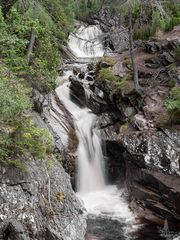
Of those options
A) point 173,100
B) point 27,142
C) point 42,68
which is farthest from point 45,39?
point 27,142

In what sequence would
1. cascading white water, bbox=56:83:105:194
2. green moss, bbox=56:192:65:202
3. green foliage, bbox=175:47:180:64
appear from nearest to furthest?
1. green moss, bbox=56:192:65:202
2. cascading white water, bbox=56:83:105:194
3. green foliage, bbox=175:47:180:64

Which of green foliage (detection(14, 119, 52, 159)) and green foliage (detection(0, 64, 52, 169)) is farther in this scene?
green foliage (detection(14, 119, 52, 159))

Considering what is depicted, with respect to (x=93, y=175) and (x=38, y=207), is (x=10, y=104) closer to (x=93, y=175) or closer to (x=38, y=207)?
(x=38, y=207)

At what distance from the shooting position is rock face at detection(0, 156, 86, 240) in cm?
919

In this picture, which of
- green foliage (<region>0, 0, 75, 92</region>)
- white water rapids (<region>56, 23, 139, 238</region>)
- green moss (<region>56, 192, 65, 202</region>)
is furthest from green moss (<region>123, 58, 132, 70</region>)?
Result: green moss (<region>56, 192, 65, 202</region>)

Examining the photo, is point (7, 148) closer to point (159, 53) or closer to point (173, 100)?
point (173, 100)


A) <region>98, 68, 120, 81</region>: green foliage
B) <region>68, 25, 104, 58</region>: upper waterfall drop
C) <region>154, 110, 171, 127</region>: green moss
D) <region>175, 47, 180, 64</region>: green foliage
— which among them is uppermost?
<region>68, 25, 104, 58</region>: upper waterfall drop

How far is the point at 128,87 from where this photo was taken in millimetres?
18844

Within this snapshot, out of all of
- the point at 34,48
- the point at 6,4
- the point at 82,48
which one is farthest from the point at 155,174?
the point at 82,48

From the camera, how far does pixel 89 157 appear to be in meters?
18.0

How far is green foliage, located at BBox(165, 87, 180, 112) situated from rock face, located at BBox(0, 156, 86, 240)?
6.35m

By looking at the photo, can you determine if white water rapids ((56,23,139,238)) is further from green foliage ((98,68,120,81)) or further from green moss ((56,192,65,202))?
green moss ((56,192,65,202))

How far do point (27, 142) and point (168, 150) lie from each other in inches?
280

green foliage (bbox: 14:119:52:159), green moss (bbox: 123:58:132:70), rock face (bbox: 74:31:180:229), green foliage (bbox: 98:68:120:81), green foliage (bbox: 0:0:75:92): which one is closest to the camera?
green foliage (bbox: 14:119:52:159)
